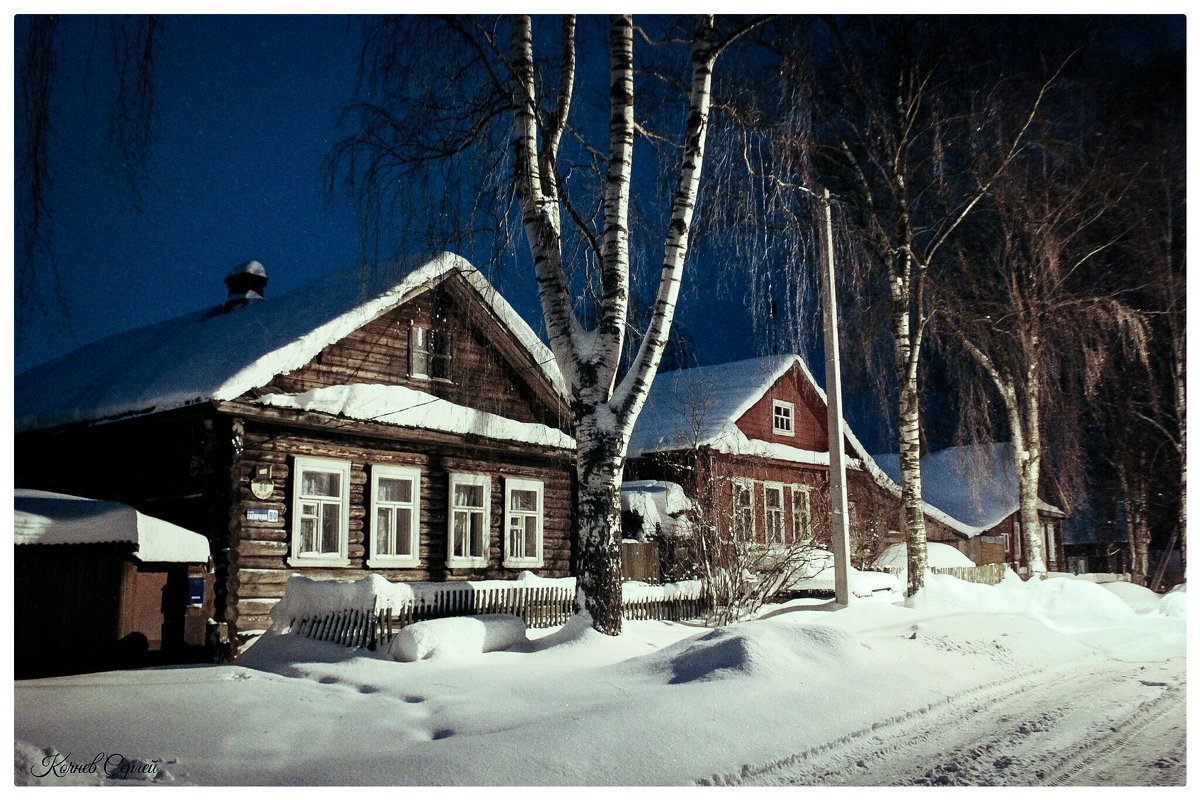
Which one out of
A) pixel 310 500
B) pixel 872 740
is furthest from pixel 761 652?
pixel 310 500

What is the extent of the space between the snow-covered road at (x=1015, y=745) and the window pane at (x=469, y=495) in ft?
29.8

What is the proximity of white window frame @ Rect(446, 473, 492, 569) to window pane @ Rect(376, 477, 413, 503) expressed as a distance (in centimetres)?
72

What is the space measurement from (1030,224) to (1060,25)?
12.6 ft

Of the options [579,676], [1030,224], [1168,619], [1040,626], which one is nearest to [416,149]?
[579,676]

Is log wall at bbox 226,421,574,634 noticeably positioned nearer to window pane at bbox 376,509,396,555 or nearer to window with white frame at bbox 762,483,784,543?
window pane at bbox 376,509,396,555

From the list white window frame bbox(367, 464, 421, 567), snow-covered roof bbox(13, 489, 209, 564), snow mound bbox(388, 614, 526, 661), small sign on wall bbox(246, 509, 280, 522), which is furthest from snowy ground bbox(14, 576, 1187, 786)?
white window frame bbox(367, 464, 421, 567)

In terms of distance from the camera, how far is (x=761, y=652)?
7.41 metres

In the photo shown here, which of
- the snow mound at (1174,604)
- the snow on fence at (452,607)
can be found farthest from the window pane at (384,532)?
the snow mound at (1174,604)

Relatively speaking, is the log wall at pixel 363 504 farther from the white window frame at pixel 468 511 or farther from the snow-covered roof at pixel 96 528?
the snow-covered roof at pixel 96 528

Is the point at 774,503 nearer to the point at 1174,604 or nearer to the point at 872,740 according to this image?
the point at 1174,604

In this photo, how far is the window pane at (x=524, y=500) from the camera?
53.2 feet

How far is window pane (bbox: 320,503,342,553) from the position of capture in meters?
13.3

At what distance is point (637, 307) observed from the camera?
10484mm

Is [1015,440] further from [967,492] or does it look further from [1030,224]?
[967,492]
